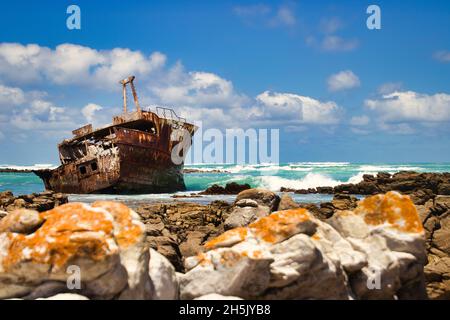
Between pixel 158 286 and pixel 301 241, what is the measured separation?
1710mm

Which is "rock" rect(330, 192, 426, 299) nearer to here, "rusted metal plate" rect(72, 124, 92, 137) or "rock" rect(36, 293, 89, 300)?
"rock" rect(36, 293, 89, 300)

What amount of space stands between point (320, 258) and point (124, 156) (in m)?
25.6

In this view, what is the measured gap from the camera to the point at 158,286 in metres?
4.99

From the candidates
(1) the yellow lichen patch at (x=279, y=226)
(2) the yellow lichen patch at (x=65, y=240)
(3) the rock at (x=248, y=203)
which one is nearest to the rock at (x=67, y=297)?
(2) the yellow lichen patch at (x=65, y=240)

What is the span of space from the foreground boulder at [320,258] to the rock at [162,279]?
22cm

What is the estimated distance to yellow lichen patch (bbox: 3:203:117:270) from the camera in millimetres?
4449

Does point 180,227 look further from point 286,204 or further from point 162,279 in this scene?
point 162,279

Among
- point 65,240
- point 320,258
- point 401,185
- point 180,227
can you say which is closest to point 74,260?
point 65,240

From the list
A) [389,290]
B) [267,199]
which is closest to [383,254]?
[389,290]

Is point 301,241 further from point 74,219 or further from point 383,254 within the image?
point 74,219

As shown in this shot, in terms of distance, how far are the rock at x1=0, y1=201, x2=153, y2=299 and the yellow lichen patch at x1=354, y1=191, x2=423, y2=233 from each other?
324cm

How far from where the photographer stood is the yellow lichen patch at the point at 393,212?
612 cm

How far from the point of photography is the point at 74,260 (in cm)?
445

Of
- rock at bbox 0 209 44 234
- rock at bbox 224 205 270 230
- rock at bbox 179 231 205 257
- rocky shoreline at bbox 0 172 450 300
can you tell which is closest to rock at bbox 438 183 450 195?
rock at bbox 224 205 270 230
